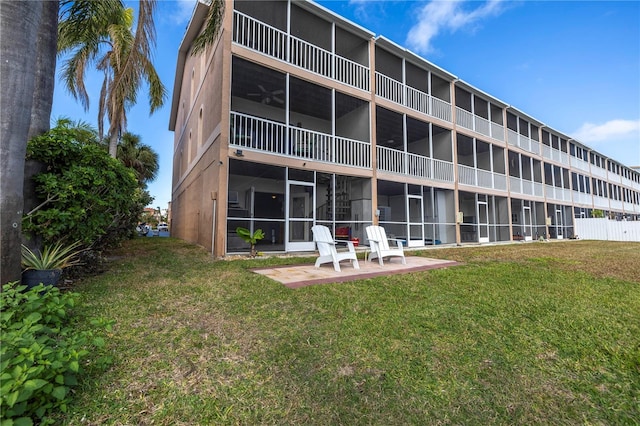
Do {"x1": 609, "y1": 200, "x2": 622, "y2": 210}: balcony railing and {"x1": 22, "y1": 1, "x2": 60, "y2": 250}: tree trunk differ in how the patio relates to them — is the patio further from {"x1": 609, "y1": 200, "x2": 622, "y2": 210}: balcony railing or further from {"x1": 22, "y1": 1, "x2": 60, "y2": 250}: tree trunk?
{"x1": 609, "y1": 200, "x2": 622, "y2": 210}: balcony railing

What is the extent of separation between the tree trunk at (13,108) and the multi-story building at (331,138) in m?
4.79

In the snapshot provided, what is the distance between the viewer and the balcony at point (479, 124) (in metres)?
14.9

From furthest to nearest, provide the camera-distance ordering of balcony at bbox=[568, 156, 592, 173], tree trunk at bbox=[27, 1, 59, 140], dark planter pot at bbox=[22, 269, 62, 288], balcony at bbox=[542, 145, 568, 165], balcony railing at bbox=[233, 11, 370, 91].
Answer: balcony at bbox=[568, 156, 592, 173] < balcony at bbox=[542, 145, 568, 165] < balcony railing at bbox=[233, 11, 370, 91] < tree trunk at bbox=[27, 1, 59, 140] < dark planter pot at bbox=[22, 269, 62, 288]

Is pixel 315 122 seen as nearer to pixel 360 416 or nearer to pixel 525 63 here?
pixel 525 63

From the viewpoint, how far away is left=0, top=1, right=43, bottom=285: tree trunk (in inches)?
116

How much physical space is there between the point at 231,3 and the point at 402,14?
9.21 m

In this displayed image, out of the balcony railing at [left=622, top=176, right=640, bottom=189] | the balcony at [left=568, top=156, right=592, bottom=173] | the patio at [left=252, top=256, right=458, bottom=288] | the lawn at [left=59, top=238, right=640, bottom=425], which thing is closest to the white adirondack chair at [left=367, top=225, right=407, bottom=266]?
the patio at [left=252, top=256, right=458, bottom=288]

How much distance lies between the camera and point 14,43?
3.00 meters

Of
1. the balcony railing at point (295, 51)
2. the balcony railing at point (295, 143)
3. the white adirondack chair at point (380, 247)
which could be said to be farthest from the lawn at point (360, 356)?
the balcony railing at point (295, 51)

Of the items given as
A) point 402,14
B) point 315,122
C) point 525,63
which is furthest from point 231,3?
point 525,63

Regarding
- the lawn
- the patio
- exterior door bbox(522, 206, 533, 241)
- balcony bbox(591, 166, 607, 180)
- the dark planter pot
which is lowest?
the lawn

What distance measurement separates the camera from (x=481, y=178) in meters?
15.5

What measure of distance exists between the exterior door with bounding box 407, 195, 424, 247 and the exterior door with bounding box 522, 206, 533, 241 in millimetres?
7674

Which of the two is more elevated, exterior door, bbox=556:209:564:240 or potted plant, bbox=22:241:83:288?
exterior door, bbox=556:209:564:240
